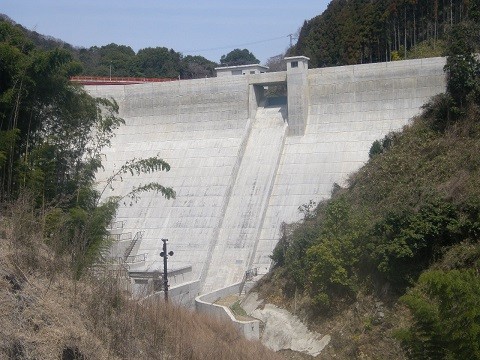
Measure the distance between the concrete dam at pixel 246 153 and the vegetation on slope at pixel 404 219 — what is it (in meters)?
1.92

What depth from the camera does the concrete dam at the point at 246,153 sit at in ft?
78.4

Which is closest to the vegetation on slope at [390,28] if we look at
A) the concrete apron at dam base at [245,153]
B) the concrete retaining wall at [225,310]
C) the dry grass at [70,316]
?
the concrete apron at dam base at [245,153]

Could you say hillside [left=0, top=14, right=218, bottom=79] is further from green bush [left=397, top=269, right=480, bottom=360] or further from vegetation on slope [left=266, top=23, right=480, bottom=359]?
green bush [left=397, top=269, right=480, bottom=360]

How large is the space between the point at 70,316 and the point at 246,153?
19110 mm

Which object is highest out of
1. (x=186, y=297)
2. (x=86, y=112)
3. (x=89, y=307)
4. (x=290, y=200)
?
(x=86, y=112)

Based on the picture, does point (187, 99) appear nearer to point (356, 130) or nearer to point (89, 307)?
point (356, 130)

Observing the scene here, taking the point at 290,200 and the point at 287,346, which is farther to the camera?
the point at 290,200

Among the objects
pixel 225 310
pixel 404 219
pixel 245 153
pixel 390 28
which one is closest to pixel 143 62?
pixel 390 28

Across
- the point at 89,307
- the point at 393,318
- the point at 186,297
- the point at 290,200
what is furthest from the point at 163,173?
the point at 89,307

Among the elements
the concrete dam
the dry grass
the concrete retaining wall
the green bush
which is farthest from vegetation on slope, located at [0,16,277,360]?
the concrete dam

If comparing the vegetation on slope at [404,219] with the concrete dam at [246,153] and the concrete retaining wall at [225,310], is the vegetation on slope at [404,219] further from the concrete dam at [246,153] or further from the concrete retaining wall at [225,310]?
the concrete dam at [246,153]

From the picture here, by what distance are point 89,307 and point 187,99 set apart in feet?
68.9

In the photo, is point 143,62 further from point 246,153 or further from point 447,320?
point 447,320

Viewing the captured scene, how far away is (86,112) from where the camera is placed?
13117 millimetres
